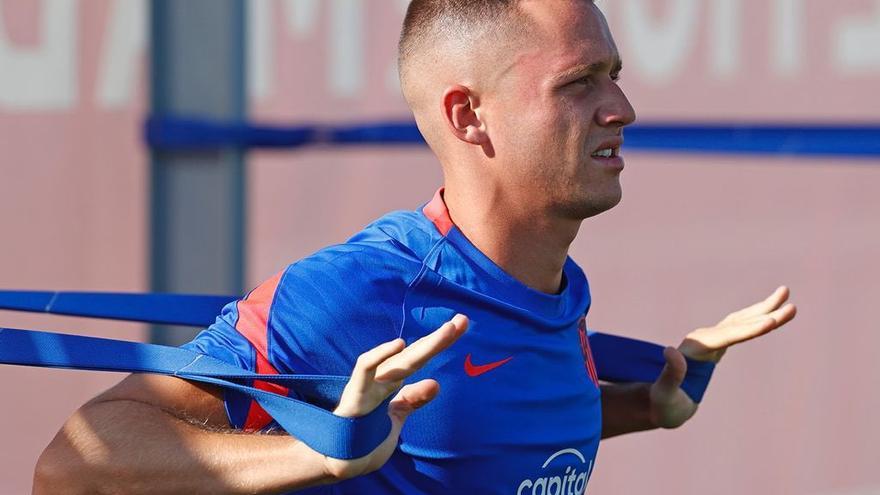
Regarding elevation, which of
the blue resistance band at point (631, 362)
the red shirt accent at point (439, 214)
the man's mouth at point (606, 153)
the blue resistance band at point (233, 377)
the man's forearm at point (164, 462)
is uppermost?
the man's mouth at point (606, 153)

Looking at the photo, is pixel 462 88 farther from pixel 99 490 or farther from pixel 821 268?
pixel 821 268

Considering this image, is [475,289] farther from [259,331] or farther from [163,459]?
[163,459]

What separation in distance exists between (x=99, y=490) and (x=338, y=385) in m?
0.27

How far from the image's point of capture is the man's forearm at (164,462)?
1.38 meters

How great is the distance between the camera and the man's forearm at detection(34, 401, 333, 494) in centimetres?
138

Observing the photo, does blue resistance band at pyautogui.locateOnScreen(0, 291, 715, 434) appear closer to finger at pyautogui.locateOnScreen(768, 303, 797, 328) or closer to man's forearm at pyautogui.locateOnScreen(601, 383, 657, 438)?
man's forearm at pyautogui.locateOnScreen(601, 383, 657, 438)

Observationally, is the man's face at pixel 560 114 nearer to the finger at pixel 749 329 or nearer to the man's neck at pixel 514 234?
the man's neck at pixel 514 234

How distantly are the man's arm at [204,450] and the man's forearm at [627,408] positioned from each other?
2.41 feet

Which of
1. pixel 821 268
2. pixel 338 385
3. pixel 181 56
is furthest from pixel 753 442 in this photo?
pixel 338 385

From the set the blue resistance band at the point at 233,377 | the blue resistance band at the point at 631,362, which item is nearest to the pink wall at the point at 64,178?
the blue resistance band at the point at 631,362

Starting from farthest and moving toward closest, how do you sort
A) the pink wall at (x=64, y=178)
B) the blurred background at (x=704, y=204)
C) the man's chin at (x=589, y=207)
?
1. the blurred background at (x=704, y=204)
2. the pink wall at (x=64, y=178)
3. the man's chin at (x=589, y=207)

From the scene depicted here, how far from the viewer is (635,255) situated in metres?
3.94

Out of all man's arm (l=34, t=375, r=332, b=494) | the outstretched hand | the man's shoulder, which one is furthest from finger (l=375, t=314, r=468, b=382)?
the outstretched hand

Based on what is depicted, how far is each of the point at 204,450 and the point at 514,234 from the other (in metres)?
0.54
